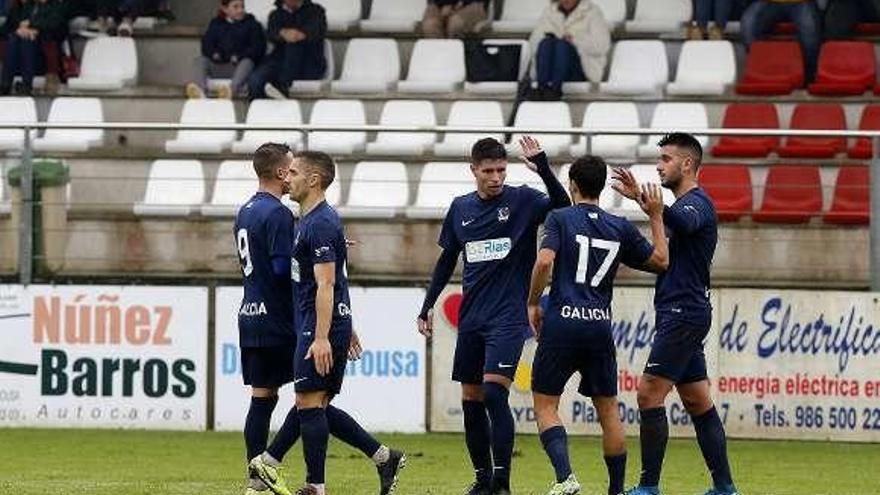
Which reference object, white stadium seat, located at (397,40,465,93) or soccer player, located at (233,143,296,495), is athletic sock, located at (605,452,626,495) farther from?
white stadium seat, located at (397,40,465,93)

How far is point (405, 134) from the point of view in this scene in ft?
80.0

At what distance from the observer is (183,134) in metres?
25.0

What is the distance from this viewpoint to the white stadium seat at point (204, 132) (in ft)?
79.8

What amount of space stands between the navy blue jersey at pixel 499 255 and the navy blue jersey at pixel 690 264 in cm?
92

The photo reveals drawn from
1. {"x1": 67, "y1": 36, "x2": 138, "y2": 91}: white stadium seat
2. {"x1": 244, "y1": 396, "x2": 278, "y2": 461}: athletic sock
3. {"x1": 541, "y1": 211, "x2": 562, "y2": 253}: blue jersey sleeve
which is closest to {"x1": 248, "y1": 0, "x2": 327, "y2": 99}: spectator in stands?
{"x1": 67, "y1": 36, "x2": 138, "y2": 91}: white stadium seat

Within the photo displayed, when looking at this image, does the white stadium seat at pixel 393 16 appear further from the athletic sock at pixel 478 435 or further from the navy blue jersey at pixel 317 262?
the navy blue jersey at pixel 317 262

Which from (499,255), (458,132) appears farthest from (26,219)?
(499,255)

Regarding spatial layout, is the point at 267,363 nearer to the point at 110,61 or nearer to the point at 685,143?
the point at 685,143

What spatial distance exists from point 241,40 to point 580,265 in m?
12.7

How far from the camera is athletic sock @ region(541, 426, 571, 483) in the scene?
13820 mm

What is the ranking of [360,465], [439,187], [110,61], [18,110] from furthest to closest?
[110,61], [18,110], [439,187], [360,465]

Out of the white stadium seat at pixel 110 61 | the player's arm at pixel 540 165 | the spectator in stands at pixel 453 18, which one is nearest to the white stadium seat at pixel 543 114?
the spectator in stands at pixel 453 18

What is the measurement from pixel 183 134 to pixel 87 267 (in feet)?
11.7

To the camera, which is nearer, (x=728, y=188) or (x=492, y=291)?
(x=492, y=291)
